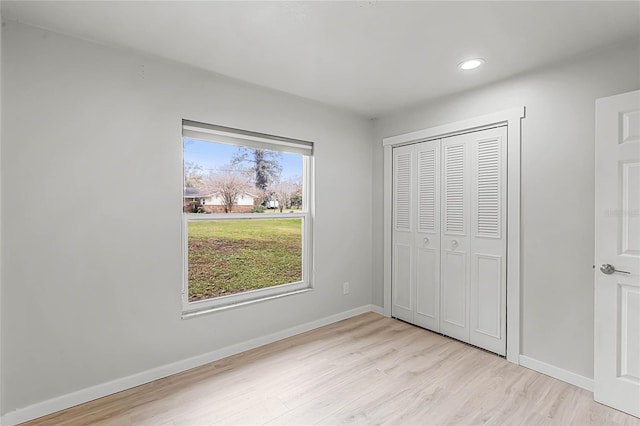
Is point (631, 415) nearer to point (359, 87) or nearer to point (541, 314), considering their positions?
point (541, 314)

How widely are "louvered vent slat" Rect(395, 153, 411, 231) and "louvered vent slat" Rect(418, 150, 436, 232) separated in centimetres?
15

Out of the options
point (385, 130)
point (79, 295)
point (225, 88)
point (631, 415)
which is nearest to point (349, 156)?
point (385, 130)

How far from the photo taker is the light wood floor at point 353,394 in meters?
1.93

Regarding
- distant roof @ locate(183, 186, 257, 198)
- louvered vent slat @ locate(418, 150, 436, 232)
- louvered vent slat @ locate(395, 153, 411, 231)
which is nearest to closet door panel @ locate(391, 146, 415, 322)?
louvered vent slat @ locate(395, 153, 411, 231)

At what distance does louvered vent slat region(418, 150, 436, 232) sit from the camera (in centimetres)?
323

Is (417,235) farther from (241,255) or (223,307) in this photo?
(223,307)

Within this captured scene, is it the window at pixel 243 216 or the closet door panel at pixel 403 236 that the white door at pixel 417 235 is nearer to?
the closet door panel at pixel 403 236

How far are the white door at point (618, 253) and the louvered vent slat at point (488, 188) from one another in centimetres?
70

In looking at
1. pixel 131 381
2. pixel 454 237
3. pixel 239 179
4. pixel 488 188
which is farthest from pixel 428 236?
pixel 131 381

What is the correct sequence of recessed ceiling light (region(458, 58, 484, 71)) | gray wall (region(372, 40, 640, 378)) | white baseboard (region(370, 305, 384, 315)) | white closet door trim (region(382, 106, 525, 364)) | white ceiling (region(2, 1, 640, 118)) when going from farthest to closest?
white baseboard (region(370, 305, 384, 315))
white closet door trim (region(382, 106, 525, 364))
recessed ceiling light (region(458, 58, 484, 71))
gray wall (region(372, 40, 640, 378))
white ceiling (region(2, 1, 640, 118))

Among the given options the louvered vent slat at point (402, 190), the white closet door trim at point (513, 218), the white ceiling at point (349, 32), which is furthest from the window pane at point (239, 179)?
the white closet door trim at point (513, 218)

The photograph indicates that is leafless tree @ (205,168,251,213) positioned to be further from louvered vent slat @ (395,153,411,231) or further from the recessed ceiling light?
the recessed ceiling light

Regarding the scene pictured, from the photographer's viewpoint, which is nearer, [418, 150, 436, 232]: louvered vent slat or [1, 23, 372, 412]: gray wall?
[1, 23, 372, 412]: gray wall

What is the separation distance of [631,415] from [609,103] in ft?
6.42
